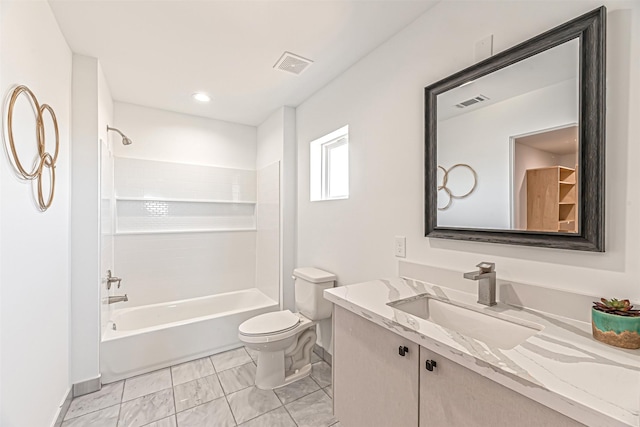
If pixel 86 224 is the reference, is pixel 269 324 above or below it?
below

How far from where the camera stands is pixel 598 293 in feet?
3.23

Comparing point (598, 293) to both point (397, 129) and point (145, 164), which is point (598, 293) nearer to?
point (397, 129)

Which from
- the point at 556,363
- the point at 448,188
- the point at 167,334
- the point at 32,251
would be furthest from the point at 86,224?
the point at 556,363

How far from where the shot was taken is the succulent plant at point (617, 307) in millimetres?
835

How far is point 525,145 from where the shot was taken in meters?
1.18

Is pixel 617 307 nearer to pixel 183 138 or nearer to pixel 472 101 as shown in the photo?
pixel 472 101

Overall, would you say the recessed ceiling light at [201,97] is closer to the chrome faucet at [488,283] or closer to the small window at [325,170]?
the small window at [325,170]

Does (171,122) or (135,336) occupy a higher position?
(171,122)

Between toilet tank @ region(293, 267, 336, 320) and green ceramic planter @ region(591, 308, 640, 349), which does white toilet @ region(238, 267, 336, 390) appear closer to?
toilet tank @ region(293, 267, 336, 320)

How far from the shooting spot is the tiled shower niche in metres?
2.88

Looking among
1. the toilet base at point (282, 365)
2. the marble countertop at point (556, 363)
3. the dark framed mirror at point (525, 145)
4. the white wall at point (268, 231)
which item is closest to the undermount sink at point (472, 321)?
the marble countertop at point (556, 363)

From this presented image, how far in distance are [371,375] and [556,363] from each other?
70cm

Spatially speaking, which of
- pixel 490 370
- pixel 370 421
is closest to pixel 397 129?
pixel 490 370

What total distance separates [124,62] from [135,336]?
212 centimetres
